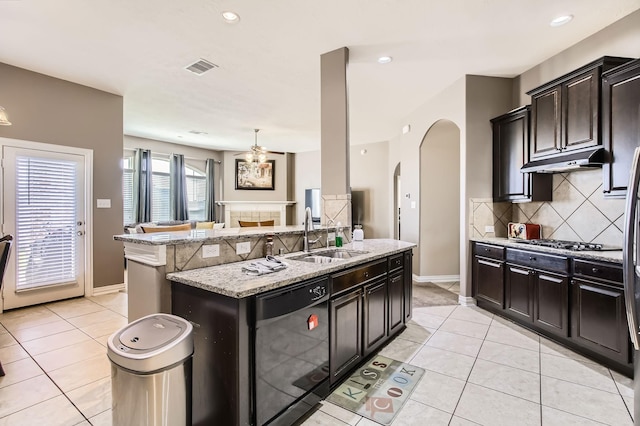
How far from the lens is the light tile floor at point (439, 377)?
1838 mm

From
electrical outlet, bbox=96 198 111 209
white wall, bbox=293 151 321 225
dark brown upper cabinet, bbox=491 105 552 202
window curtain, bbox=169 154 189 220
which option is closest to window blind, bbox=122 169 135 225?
window curtain, bbox=169 154 189 220

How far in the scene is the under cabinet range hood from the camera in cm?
260

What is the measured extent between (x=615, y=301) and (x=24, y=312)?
5.97 m

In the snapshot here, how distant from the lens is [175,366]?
4.42 ft

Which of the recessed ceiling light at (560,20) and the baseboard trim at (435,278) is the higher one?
the recessed ceiling light at (560,20)

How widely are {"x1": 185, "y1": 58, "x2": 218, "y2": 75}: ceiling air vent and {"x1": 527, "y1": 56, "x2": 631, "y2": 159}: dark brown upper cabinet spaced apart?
145 inches

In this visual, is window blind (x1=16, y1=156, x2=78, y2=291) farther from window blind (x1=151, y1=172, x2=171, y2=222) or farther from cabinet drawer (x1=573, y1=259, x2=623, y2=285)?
cabinet drawer (x1=573, y1=259, x2=623, y2=285)

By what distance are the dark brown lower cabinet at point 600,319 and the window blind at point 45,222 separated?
5752 millimetres

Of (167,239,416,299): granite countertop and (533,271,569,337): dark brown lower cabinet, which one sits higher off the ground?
(167,239,416,299): granite countertop

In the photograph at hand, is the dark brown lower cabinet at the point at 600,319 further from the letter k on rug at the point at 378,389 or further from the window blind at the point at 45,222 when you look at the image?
the window blind at the point at 45,222

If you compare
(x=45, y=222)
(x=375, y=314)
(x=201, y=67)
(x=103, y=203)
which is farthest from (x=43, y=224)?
(x=375, y=314)

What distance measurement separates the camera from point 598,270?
2422mm

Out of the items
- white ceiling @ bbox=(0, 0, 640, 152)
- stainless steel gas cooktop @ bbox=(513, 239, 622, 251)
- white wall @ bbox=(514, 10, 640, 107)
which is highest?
white ceiling @ bbox=(0, 0, 640, 152)

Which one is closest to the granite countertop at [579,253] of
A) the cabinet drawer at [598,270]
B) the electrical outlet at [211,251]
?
the cabinet drawer at [598,270]
